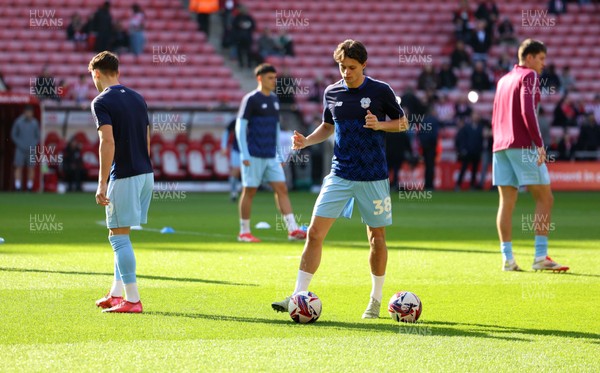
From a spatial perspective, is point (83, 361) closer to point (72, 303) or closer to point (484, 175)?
point (72, 303)

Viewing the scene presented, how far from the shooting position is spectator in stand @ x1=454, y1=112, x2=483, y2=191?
3234cm

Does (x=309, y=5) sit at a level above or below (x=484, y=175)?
above

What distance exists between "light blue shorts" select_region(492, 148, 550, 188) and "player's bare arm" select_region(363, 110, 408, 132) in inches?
145

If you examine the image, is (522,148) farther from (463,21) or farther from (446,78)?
(463,21)

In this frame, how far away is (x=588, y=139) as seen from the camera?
34.6m

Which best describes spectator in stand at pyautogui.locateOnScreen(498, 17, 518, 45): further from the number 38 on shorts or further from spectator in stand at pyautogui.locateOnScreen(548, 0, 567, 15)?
→ the number 38 on shorts

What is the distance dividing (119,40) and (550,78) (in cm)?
1363

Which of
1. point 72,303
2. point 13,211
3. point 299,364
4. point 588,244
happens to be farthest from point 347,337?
point 13,211

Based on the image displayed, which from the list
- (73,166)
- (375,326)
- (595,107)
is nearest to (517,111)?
(375,326)

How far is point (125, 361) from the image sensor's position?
6867 mm

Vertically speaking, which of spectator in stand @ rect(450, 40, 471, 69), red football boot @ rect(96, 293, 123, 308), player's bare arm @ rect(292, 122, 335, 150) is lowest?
red football boot @ rect(96, 293, 123, 308)

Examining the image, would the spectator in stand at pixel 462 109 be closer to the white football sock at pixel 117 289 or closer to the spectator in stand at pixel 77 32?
the spectator in stand at pixel 77 32

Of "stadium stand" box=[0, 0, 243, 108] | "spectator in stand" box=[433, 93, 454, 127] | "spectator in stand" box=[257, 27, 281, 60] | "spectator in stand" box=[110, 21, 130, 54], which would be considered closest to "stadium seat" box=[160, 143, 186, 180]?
"stadium stand" box=[0, 0, 243, 108]

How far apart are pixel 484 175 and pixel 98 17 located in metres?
12.5
